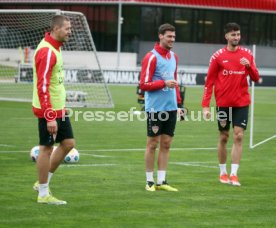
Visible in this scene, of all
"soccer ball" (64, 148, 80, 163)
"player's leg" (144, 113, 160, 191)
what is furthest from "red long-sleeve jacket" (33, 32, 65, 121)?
"soccer ball" (64, 148, 80, 163)

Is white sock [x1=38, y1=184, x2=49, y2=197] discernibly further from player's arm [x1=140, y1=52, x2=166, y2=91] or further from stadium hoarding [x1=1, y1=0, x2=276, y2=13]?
stadium hoarding [x1=1, y1=0, x2=276, y2=13]

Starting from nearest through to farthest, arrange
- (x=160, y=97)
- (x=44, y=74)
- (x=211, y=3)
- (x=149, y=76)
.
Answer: (x=44, y=74) < (x=149, y=76) < (x=160, y=97) < (x=211, y=3)

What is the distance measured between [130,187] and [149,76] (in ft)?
4.79

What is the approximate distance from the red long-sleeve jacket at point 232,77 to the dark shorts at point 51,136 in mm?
2789

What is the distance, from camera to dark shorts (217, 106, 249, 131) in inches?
513

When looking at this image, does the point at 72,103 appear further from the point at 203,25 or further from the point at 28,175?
the point at 203,25

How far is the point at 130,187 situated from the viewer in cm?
1230

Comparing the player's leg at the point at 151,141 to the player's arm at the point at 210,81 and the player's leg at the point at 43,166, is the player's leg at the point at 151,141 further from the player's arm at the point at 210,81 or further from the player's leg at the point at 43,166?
the player's leg at the point at 43,166

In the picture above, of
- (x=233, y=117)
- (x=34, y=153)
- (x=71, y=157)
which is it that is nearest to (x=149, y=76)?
(x=233, y=117)

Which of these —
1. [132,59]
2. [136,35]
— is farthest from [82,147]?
[136,35]

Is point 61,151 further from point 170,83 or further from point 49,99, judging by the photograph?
point 170,83

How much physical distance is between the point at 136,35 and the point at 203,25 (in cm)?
566

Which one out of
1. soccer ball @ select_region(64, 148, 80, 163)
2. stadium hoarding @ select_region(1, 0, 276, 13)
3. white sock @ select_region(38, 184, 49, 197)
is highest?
white sock @ select_region(38, 184, 49, 197)

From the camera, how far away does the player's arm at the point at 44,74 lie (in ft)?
34.3
